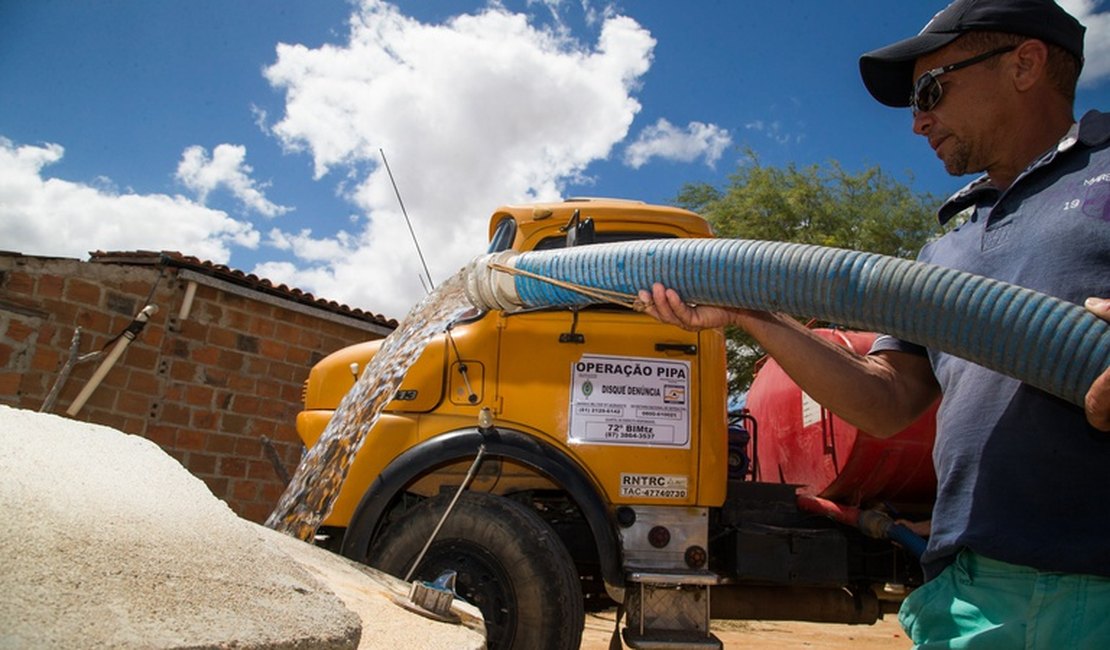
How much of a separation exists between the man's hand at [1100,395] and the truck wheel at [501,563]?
2.54 metres

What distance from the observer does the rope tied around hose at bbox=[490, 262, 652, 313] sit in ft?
6.98

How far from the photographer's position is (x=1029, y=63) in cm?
164

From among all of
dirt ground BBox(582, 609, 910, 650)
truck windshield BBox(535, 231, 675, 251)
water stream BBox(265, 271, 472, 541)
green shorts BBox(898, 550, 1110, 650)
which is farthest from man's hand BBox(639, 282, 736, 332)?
dirt ground BBox(582, 609, 910, 650)

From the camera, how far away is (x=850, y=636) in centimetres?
907

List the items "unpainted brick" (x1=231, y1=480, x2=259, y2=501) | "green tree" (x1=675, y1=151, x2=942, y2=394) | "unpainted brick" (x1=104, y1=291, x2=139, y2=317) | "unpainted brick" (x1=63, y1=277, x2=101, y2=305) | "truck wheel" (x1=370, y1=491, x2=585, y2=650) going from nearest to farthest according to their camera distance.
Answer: "truck wheel" (x1=370, y1=491, x2=585, y2=650), "unpainted brick" (x1=63, y1=277, x2=101, y2=305), "unpainted brick" (x1=104, y1=291, x2=139, y2=317), "unpainted brick" (x1=231, y1=480, x2=259, y2=501), "green tree" (x1=675, y1=151, x2=942, y2=394)

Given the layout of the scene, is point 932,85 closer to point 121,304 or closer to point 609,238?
point 609,238

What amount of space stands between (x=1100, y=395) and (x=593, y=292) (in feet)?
4.41

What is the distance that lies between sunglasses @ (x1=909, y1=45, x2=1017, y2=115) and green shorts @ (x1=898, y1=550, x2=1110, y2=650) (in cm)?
101

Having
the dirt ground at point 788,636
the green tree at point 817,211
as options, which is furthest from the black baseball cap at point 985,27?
the green tree at point 817,211

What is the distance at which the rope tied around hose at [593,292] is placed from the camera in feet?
6.98

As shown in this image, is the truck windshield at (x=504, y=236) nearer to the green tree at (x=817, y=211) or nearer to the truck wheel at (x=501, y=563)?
the truck wheel at (x=501, y=563)

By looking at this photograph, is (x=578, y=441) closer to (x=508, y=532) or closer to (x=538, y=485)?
(x=538, y=485)

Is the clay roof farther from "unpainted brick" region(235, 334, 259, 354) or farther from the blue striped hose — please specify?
the blue striped hose

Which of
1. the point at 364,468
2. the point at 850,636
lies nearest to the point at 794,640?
the point at 850,636
